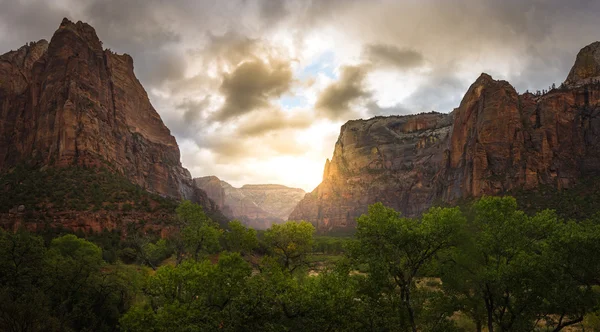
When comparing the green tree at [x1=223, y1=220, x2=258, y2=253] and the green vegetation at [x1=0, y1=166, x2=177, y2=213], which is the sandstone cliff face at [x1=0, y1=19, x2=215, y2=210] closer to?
the green vegetation at [x1=0, y1=166, x2=177, y2=213]

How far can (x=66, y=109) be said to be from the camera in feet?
271

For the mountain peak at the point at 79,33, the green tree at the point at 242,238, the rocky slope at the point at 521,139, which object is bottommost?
the green tree at the point at 242,238

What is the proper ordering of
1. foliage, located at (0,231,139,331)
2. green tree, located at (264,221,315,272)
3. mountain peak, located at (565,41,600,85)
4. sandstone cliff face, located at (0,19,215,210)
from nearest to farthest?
foliage, located at (0,231,139,331) → green tree, located at (264,221,315,272) → sandstone cliff face, located at (0,19,215,210) → mountain peak, located at (565,41,600,85)

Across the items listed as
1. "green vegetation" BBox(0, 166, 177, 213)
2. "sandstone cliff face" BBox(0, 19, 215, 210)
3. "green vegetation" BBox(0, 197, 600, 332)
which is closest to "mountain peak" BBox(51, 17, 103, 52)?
"sandstone cliff face" BBox(0, 19, 215, 210)

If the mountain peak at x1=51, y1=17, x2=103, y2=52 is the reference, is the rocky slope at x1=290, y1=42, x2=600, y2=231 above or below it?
below

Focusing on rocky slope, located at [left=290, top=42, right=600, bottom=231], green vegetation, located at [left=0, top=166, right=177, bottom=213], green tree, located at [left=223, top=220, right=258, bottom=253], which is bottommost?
green tree, located at [left=223, top=220, right=258, bottom=253]

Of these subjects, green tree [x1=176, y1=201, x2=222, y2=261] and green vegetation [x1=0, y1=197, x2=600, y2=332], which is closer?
green vegetation [x1=0, y1=197, x2=600, y2=332]

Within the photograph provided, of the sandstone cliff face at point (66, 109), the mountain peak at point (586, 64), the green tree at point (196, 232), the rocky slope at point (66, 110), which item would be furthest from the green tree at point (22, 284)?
the mountain peak at point (586, 64)

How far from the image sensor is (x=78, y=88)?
288 ft

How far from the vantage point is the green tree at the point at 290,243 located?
1281 inches

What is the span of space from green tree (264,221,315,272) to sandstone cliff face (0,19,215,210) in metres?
65.2

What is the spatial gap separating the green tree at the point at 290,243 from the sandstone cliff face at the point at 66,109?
6518cm

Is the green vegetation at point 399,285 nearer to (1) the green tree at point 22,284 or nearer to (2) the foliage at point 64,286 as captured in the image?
(1) the green tree at point 22,284

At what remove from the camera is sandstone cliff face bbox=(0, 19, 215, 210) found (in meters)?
81.3
